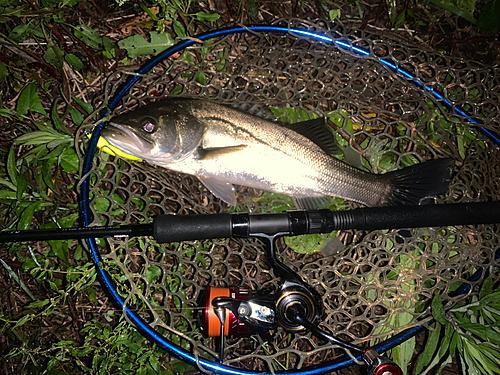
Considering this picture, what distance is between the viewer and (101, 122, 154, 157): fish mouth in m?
2.07

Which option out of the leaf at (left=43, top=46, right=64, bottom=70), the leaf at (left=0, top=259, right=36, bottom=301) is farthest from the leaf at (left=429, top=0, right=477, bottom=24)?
the leaf at (left=0, top=259, right=36, bottom=301)

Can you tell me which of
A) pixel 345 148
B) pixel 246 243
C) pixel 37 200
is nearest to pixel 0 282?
pixel 37 200

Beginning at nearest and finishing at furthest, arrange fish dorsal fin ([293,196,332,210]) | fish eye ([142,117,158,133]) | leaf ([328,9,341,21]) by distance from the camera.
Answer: fish eye ([142,117,158,133]) < fish dorsal fin ([293,196,332,210]) < leaf ([328,9,341,21])

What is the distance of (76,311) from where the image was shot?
286cm

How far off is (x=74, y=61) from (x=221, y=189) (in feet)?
5.32

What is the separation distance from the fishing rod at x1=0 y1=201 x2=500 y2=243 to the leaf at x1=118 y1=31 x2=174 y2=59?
1433 mm

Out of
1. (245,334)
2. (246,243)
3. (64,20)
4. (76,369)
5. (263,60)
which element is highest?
(64,20)

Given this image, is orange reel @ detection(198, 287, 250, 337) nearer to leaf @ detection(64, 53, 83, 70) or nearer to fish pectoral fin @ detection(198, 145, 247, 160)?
fish pectoral fin @ detection(198, 145, 247, 160)

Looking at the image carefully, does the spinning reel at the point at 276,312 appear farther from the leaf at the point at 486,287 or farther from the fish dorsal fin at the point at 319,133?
the leaf at the point at 486,287

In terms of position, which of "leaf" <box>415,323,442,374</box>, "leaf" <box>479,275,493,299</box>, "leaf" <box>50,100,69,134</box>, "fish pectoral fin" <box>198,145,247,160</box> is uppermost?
"leaf" <box>50,100,69,134</box>

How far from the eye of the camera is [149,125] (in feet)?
7.16

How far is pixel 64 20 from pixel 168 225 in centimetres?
213

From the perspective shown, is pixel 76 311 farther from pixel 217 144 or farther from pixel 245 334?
pixel 217 144

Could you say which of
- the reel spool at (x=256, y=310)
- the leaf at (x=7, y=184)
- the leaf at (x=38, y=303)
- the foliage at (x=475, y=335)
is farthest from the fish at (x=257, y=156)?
the leaf at (x=38, y=303)
